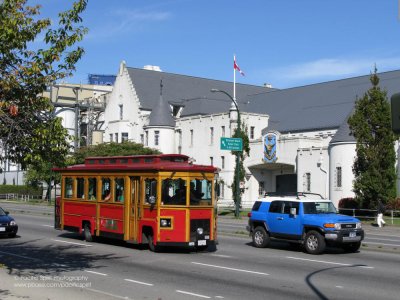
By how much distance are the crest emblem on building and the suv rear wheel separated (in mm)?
37110

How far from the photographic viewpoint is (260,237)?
2194 centimetres

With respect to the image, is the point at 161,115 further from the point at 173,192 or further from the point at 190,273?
the point at 190,273

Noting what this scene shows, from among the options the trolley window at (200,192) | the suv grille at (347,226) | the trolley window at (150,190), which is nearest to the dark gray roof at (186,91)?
the trolley window at (200,192)

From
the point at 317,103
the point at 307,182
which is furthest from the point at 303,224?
the point at 317,103

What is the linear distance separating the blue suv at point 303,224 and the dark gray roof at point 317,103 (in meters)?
35.9

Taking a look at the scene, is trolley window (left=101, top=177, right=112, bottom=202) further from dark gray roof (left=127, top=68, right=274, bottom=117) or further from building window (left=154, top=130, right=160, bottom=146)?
dark gray roof (left=127, top=68, right=274, bottom=117)

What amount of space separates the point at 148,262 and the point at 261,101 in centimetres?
6081

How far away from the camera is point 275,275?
49.0ft

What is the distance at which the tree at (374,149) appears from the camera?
39219 mm

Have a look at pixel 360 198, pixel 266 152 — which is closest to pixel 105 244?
pixel 360 198

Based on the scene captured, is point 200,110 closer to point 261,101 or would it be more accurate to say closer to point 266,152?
point 261,101

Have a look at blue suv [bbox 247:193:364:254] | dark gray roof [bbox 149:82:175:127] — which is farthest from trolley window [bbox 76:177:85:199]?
dark gray roof [bbox 149:82:175:127]

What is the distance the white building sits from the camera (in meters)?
54.1

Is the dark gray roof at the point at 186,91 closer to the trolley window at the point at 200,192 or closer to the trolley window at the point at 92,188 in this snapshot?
the trolley window at the point at 92,188
